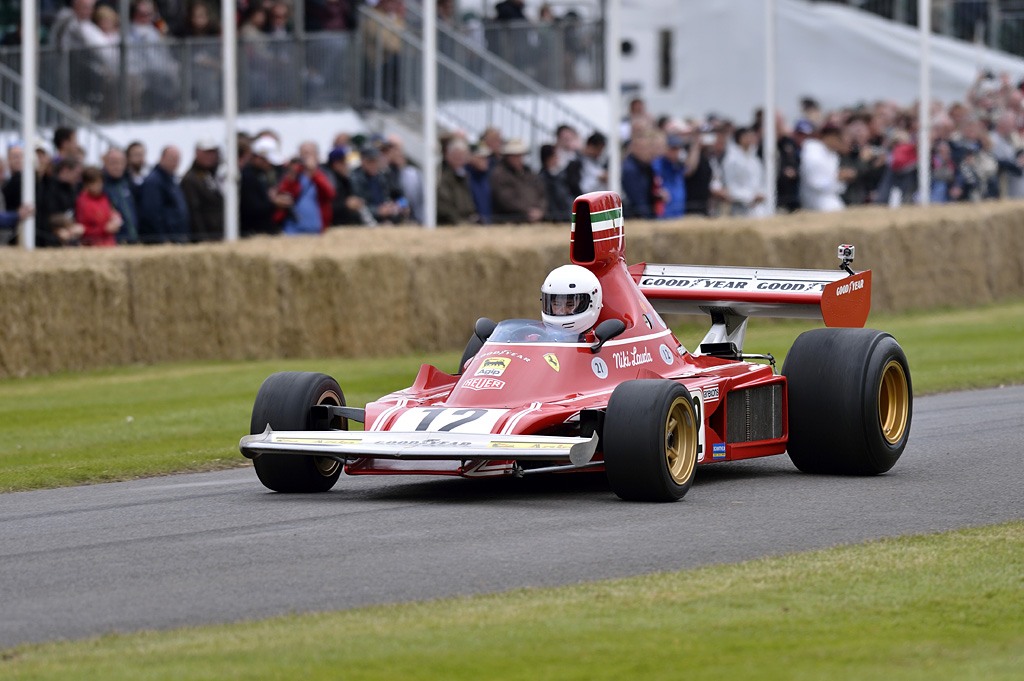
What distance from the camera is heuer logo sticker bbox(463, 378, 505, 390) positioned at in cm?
988

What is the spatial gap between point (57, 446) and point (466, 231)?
8.45 meters

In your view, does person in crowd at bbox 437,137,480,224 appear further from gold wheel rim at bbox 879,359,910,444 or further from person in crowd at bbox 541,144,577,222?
gold wheel rim at bbox 879,359,910,444

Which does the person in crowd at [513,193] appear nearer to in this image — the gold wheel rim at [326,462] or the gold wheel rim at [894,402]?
the gold wheel rim at [894,402]

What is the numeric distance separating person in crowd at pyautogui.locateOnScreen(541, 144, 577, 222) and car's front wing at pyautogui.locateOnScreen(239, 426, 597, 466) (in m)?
12.9

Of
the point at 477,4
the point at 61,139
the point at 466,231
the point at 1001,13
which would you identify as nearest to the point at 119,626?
the point at 61,139

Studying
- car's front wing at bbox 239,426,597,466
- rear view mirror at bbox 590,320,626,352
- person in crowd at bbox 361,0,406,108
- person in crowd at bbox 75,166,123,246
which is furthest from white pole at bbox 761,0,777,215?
car's front wing at bbox 239,426,597,466

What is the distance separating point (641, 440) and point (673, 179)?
1506cm

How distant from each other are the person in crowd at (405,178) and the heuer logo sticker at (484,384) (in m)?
11.8

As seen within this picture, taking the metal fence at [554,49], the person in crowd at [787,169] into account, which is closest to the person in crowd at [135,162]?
the metal fence at [554,49]

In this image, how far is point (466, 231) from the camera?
803 inches

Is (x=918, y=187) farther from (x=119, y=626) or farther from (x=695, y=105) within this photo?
(x=119, y=626)

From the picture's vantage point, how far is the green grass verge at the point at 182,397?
11.8 m

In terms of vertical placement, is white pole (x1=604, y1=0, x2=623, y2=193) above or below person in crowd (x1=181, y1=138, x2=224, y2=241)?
above

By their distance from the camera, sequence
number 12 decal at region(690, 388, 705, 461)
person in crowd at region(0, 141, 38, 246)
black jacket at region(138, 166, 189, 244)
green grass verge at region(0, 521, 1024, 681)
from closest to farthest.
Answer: green grass verge at region(0, 521, 1024, 681) → number 12 decal at region(690, 388, 705, 461) → person in crowd at region(0, 141, 38, 246) → black jacket at region(138, 166, 189, 244)
